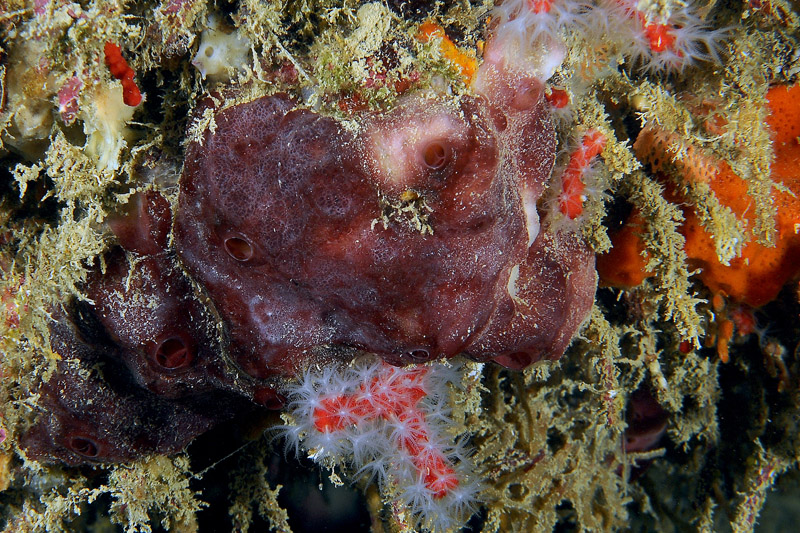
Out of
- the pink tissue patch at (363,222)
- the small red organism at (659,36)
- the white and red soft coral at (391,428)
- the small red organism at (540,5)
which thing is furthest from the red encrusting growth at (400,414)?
the small red organism at (659,36)

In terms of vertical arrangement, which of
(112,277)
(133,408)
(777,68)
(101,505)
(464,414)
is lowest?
(101,505)

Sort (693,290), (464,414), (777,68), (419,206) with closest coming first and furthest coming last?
1. (419,206)
2. (777,68)
3. (693,290)
4. (464,414)

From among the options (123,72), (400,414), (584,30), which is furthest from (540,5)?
(400,414)

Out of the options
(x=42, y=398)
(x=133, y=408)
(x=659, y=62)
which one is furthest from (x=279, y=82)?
(x=42, y=398)

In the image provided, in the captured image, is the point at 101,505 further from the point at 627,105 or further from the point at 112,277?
the point at 627,105

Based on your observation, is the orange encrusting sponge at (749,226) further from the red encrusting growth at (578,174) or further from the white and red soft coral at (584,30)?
the white and red soft coral at (584,30)

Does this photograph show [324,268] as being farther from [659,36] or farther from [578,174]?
[659,36]

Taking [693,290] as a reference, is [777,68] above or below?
above
